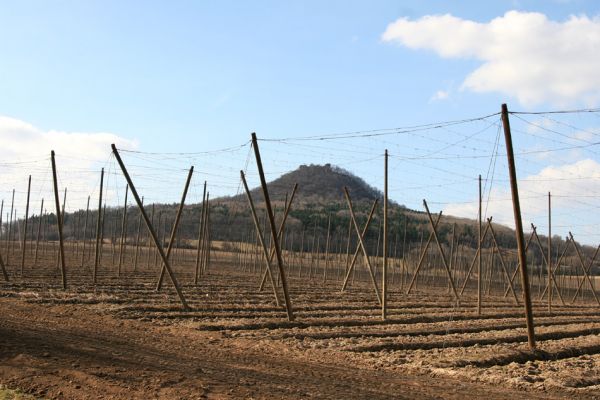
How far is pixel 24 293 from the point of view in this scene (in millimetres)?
18297

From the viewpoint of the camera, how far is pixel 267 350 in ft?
39.0

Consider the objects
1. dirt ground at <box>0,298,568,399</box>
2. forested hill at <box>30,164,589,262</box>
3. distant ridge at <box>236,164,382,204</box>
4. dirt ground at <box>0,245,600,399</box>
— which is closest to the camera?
dirt ground at <box>0,298,568,399</box>

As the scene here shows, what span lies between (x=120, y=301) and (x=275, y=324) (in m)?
5.17

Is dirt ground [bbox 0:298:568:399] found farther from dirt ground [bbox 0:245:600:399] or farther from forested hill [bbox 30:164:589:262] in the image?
forested hill [bbox 30:164:589:262]

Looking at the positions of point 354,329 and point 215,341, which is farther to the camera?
point 354,329

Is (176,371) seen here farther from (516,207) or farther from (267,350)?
(516,207)

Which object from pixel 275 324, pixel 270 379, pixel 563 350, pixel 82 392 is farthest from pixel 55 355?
pixel 563 350

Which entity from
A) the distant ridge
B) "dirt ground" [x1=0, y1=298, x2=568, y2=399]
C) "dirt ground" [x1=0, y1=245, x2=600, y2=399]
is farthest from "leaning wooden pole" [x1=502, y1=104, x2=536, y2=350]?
the distant ridge

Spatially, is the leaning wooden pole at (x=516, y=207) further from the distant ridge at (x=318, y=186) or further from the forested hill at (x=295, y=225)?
the distant ridge at (x=318, y=186)

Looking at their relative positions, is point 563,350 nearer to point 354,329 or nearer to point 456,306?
point 354,329

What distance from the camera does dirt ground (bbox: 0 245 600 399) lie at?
8.27m

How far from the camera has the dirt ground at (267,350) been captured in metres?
8.27

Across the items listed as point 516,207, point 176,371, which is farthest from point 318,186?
point 176,371

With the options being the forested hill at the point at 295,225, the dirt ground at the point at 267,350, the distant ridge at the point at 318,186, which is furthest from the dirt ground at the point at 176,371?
the distant ridge at the point at 318,186
